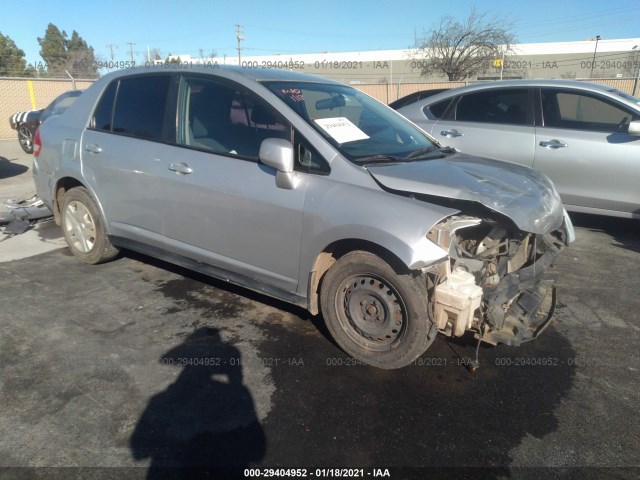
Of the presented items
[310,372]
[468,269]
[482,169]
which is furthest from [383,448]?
[482,169]

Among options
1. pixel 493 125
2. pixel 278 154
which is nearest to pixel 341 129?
pixel 278 154

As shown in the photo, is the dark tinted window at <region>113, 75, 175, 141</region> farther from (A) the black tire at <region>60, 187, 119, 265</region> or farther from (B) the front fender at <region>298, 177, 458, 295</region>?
(B) the front fender at <region>298, 177, 458, 295</region>

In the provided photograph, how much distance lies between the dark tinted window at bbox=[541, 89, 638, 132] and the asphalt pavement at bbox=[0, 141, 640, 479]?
7.35 feet

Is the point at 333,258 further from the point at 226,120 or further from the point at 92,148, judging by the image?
the point at 92,148

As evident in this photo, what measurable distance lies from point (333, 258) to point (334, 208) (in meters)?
0.42

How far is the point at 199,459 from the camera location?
2277mm

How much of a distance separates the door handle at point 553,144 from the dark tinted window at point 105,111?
15.2ft

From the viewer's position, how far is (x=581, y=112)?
5555 millimetres

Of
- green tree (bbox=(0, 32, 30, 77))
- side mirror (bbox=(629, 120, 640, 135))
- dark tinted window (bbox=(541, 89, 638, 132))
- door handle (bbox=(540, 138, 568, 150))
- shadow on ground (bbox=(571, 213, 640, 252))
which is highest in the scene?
green tree (bbox=(0, 32, 30, 77))

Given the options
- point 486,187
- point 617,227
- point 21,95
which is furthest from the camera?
point 21,95

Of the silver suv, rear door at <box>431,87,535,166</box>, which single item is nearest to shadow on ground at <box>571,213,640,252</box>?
rear door at <box>431,87,535,166</box>

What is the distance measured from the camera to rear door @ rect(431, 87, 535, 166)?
563 centimetres

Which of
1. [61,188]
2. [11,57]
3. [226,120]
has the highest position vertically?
[11,57]

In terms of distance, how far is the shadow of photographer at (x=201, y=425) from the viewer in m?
2.25
